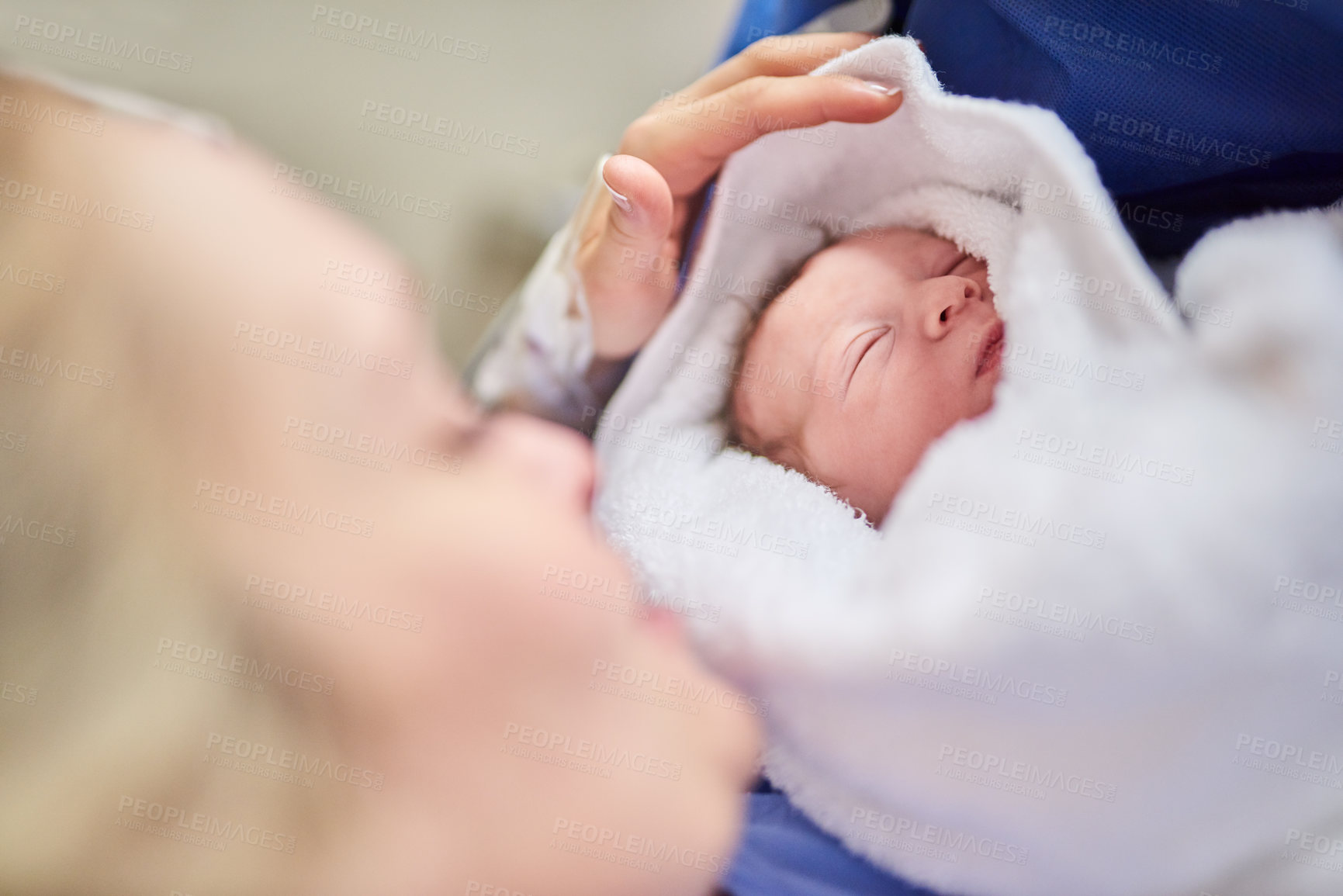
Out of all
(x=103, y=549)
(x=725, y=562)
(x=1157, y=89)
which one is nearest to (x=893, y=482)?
(x=725, y=562)

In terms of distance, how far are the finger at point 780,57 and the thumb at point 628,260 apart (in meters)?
0.11

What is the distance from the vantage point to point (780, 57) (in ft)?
2.07

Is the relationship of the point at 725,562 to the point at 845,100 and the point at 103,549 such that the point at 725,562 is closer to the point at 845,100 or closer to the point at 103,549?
the point at 845,100

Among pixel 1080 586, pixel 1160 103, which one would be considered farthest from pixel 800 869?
pixel 1160 103

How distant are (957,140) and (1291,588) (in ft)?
1.30

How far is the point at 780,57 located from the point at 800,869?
68 cm

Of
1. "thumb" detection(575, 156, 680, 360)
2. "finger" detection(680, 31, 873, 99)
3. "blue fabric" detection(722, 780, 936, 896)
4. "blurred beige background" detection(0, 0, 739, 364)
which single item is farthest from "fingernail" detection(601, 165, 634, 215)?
"blue fabric" detection(722, 780, 936, 896)

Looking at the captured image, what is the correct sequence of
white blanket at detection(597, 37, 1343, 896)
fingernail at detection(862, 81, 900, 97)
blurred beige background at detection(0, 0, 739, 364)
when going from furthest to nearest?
blurred beige background at detection(0, 0, 739, 364)
fingernail at detection(862, 81, 900, 97)
white blanket at detection(597, 37, 1343, 896)

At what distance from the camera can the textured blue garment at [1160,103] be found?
508 millimetres

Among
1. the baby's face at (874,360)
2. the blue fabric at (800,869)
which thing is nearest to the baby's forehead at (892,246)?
the baby's face at (874,360)

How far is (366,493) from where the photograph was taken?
61cm

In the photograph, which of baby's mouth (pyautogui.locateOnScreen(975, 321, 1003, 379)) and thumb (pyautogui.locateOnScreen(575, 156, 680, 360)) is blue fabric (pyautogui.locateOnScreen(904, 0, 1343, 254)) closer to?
baby's mouth (pyautogui.locateOnScreen(975, 321, 1003, 379))

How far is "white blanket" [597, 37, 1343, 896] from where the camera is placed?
0.47 meters

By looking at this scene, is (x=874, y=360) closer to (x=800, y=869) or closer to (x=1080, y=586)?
(x=1080, y=586)
